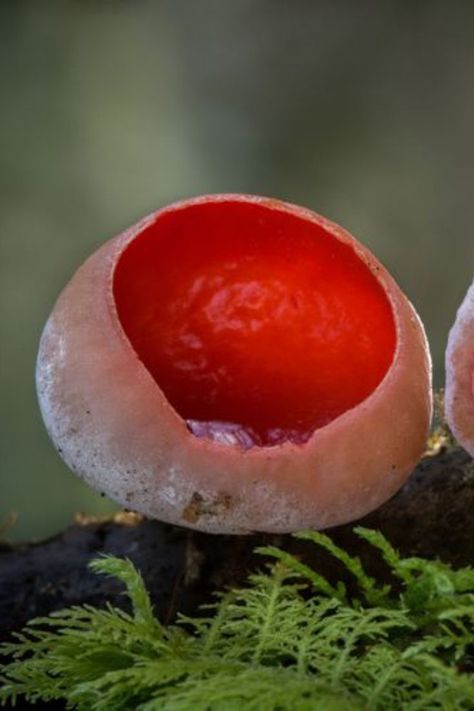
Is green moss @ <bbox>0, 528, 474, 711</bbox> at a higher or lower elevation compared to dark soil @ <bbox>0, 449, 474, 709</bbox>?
higher

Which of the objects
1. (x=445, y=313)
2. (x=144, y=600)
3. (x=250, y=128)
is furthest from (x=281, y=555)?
(x=250, y=128)

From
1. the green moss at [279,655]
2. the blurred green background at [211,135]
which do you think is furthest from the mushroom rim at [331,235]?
the blurred green background at [211,135]

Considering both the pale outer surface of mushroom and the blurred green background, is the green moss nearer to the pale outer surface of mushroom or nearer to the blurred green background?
the pale outer surface of mushroom

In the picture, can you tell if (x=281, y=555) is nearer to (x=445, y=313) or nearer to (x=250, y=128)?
(x=445, y=313)

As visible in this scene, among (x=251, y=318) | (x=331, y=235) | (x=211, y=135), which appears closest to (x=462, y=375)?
(x=331, y=235)

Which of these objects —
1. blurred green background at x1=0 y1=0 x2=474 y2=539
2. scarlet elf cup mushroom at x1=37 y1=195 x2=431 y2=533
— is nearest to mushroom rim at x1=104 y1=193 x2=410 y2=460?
scarlet elf cup mushroom at x1=37 y1=195 x2=431 y2=533
